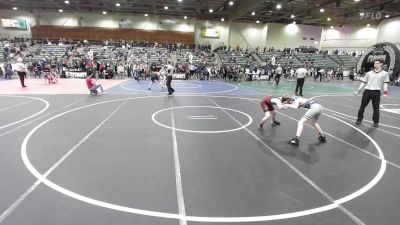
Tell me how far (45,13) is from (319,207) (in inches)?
1662

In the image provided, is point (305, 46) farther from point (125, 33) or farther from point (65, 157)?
point (65, 157)

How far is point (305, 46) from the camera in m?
41.7

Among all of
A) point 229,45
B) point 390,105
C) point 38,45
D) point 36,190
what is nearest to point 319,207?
point 36,190

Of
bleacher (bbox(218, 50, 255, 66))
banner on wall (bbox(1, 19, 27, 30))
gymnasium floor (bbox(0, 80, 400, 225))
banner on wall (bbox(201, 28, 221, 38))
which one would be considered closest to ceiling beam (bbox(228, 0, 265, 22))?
banner on wall (bbox(201, 28, 221, 38))

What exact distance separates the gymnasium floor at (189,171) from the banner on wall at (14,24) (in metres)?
33.5

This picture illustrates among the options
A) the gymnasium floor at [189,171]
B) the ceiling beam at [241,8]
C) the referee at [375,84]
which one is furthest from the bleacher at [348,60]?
the gymnasium floor at [189,171]

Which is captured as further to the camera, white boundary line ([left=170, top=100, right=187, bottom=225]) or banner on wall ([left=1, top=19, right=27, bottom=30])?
banner on wall ([left=1, top=19, right=27, bottom=30])

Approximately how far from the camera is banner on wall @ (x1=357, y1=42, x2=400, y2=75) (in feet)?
82.2

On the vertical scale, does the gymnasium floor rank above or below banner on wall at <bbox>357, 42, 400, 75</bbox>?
below

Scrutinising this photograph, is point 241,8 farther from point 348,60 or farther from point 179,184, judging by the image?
point 179,184

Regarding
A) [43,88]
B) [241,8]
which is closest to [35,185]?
[43,88]

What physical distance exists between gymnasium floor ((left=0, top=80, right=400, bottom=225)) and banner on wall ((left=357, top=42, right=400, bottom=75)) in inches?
831

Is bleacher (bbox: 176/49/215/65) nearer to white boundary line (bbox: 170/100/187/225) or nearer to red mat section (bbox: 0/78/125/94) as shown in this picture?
red mat section (bbox: 0/78/125/94)

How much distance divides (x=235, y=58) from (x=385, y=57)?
1502 centimetres
